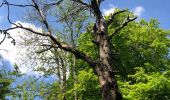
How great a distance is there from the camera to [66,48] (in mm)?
12086

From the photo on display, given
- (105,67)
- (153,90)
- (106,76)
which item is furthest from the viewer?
(153,90)

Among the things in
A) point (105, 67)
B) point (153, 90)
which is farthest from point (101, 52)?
point (153, 90)

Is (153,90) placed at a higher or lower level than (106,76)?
lower

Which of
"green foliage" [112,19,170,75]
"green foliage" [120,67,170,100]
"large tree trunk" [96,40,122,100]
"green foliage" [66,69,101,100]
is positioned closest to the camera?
"large tree trunk" [96,40,122,100]

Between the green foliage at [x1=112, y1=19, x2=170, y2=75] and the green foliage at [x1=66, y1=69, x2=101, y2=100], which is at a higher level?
the green foliage at [x1=112, y1=19, x2=170, y2=75]

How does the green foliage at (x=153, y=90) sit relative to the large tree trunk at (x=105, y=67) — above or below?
below

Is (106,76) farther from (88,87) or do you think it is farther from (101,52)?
(88,87)

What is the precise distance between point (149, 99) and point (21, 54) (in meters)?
16.0

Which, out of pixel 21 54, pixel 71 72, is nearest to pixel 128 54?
pixel 71 72

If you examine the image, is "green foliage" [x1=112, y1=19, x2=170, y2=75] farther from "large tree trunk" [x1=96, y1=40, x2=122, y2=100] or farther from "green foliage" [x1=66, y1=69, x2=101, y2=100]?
"large tree trunk" [x1=96, y1=40, x2=122, y2=100]

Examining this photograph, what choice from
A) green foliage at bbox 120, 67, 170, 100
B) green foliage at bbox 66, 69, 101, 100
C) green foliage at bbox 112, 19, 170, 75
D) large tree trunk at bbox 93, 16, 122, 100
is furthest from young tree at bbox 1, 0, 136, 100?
green foliage at bbox 112, 19, 170, 75

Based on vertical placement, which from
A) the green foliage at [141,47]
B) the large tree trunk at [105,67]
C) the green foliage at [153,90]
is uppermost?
the green foliage at [141,47]

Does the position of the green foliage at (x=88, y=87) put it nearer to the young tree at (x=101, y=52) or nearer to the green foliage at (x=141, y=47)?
the green foliage at (x=141, y=47)

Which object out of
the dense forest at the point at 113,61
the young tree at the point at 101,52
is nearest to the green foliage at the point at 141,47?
the dense forest at the point at 113,61
